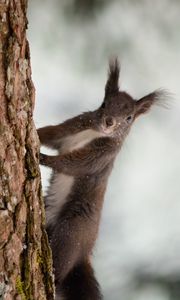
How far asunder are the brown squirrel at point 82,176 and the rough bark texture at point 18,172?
1037 millimetres

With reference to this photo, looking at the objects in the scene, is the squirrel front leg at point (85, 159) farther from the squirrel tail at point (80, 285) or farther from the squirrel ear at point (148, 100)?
the squirrel tail at point (80, 285)

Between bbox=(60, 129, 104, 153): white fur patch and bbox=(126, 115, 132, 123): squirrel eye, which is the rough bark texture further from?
bbox=(126, 115, 132, 123): squirrel eye

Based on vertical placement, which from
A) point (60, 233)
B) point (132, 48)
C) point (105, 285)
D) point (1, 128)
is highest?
point (1, 128)

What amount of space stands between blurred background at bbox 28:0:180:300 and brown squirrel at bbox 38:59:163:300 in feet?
0.72

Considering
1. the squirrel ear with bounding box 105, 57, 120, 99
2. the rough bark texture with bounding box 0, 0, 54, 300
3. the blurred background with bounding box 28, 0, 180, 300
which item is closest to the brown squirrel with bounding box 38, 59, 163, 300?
the squirrel ear with bounding box 105, 57, 120, 99

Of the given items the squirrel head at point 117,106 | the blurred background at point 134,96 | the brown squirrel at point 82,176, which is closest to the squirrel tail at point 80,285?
the brown squirrel at point 82,176

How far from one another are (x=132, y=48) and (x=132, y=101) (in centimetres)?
47

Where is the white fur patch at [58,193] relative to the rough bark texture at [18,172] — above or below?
below

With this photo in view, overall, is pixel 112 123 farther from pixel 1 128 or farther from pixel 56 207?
pixel 1 128

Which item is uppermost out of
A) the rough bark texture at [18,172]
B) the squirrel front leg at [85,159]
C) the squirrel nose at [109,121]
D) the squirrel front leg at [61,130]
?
the rough bark texture at [18,172]

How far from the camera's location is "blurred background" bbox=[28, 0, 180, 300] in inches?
155

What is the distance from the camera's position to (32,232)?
2.19 m

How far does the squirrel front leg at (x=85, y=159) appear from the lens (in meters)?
3.52

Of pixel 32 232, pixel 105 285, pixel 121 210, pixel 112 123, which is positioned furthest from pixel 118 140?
pixel 32 232
